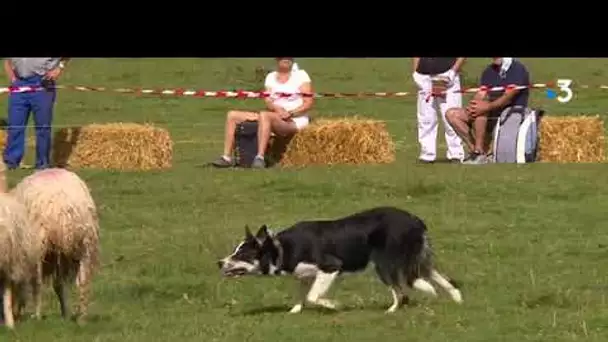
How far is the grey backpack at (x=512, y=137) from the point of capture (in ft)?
56.8

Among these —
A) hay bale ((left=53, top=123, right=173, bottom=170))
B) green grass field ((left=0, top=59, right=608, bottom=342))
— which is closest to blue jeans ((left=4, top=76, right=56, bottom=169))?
hay bale ((left=53, top=123, right=173, bottom=170))

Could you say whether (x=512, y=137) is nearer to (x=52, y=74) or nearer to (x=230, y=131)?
(x=230, y=131)

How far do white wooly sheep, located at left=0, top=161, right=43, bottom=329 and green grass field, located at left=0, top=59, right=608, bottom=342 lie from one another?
190 mm

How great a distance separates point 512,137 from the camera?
1736 cm

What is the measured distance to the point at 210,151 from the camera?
20.5 m

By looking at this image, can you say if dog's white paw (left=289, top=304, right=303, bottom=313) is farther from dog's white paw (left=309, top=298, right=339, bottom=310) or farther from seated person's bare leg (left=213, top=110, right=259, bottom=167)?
seated person's bare leg (left=213, top=110, right=259, bottom=167)

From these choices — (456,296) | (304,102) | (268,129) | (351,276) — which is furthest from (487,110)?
(456,296)

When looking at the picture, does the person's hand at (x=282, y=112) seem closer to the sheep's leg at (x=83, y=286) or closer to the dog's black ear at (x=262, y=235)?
the dog's black ear at (x=262, y=235)

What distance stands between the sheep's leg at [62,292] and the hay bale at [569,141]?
10.0 meters

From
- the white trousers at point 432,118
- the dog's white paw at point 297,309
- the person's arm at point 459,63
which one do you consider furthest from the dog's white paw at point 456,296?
the white trousers at point 432,118
